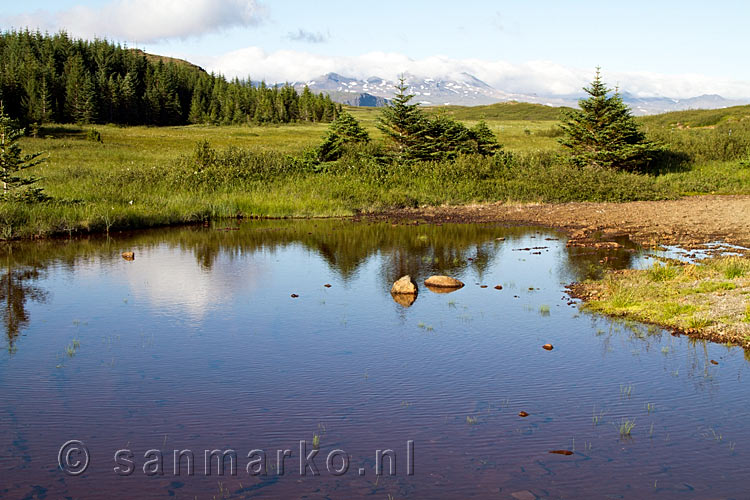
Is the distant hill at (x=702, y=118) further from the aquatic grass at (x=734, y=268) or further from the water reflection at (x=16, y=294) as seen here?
the water reflection at (x=16, y=294)

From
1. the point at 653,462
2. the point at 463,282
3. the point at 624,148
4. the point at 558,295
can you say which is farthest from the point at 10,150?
the point at 624,148

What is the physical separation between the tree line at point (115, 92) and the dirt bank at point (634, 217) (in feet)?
241

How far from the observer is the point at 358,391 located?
8883 mm

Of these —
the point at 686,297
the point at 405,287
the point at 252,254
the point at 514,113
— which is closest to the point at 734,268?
the point at 686,297

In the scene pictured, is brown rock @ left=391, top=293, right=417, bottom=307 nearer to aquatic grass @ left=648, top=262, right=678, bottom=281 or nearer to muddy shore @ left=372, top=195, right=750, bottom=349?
muddy shore @ left=372, top=195, right=750, bottom=349

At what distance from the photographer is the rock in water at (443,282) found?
15.7 m

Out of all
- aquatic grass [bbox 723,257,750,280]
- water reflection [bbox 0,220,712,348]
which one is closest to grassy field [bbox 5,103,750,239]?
water reflection [bbox 0,220,712,348]

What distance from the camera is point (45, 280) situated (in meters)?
16.7

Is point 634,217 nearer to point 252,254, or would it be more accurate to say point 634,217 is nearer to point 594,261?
point 594,261

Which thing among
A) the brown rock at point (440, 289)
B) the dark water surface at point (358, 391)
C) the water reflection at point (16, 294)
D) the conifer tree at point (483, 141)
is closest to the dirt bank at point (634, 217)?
the dark water surface at point (358, 391)

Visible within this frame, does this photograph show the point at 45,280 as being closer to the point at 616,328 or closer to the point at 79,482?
the point at 79,482

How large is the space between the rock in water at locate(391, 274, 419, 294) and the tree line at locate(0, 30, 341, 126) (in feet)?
277

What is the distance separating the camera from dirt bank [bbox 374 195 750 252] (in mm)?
22188

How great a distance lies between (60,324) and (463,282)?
8.74 metres
